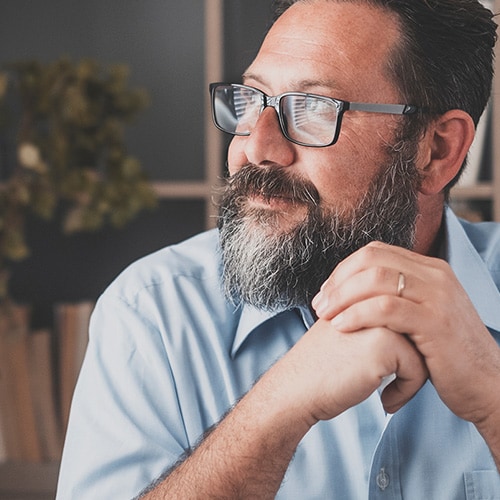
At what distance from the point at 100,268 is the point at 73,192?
0.43 m

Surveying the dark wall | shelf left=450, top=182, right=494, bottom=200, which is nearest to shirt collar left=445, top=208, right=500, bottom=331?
shelf left=450, top=182, right=494, bottom=200

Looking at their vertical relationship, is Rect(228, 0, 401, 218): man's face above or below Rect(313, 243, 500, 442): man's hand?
above

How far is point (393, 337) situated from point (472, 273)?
41cm

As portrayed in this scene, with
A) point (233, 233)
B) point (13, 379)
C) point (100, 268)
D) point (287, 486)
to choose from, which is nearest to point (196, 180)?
point (100, 268)

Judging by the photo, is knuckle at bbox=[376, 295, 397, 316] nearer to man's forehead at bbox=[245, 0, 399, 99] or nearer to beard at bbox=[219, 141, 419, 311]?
beard at bbox=[219, 141, 419, 311]

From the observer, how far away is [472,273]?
1.41 m

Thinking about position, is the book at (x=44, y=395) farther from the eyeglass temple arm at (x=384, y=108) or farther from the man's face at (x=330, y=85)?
the eyeglass temple arm at (x=384, y=108)

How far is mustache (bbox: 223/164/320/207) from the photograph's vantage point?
4.19 ft

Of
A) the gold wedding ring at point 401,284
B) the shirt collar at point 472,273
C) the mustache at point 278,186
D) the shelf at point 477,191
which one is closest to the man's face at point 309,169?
the mustache at point 278,186

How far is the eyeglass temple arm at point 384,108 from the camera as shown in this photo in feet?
4.28

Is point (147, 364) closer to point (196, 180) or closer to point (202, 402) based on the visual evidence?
point (202, 402)

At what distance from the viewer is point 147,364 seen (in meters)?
1.27

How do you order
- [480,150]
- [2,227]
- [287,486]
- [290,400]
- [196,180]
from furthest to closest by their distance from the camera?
[196,180], [480,150], [2,227], [287,486], [290,400]

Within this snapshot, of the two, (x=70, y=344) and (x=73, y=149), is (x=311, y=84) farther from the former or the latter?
(x=70, y=344)
